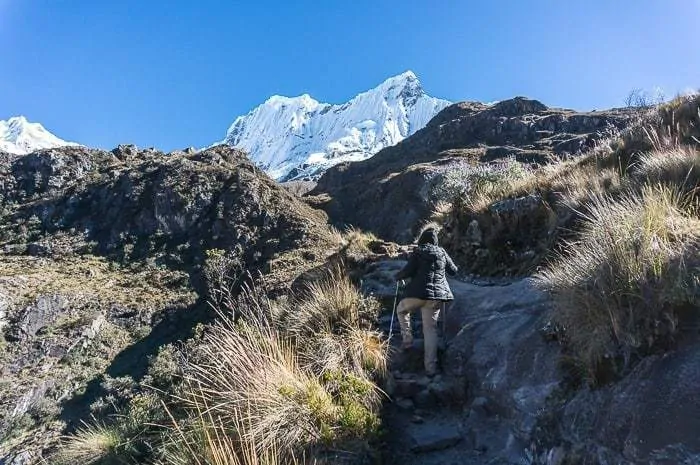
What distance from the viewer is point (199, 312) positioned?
979 inches

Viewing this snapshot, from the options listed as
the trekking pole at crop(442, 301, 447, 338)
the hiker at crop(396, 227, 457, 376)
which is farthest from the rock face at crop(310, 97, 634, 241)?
the hiker at crop(396, 227, 457, 376)

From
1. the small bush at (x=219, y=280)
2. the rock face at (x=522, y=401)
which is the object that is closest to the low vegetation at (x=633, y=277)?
the rock face at (x=522, y=401)

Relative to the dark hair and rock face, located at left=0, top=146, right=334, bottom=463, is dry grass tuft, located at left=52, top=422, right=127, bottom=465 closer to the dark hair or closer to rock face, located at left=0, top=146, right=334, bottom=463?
the dark hair

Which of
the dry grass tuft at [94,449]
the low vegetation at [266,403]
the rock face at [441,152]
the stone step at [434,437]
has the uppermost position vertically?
the rock face at [441,152]

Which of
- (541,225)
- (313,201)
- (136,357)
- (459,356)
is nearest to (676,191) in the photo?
(459,356)

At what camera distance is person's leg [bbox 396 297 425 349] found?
19.6 feet

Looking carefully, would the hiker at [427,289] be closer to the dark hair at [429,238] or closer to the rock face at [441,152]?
the dark hair at [429,238]

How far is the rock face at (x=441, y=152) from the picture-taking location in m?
48.3

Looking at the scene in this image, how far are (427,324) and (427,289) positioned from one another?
1.39 ft

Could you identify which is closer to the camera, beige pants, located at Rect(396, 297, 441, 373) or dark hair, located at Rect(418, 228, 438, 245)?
beige pants, located at Rect(396, 297, 441, 373)

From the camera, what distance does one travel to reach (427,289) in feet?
19.2

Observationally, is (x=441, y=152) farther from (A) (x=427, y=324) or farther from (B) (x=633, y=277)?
(B) (x=633, y=277)

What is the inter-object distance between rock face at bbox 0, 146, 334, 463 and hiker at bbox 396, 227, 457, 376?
10193 millimetres

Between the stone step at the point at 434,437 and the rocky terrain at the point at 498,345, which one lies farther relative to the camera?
the stone step at the point at 434,437
